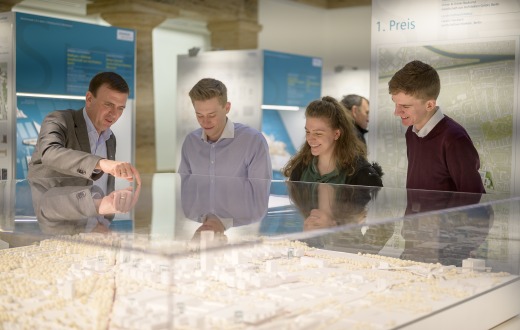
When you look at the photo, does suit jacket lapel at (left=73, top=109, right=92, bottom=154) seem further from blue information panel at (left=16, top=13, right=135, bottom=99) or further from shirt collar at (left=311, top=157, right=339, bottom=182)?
blue information panel at (left=16, top=13, right=135, bottom=99)

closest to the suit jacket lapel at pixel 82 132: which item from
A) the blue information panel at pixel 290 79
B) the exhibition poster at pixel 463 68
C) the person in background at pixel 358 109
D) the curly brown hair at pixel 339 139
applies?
the curly brown hair at pixel 339 139

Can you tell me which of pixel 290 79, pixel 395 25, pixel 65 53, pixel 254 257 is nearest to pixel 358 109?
pixel 395 25

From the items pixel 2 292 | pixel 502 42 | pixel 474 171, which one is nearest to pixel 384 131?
pixel 502 42

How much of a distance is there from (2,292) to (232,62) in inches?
349

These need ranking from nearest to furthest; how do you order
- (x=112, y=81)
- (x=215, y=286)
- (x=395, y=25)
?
(x=215, y=286)
(x=112, y=81)
(x=395, y=25)

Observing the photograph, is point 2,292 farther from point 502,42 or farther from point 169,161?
point 169,161

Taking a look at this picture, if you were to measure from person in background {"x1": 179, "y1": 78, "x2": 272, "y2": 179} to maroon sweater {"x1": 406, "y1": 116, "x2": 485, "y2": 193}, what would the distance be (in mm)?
1240

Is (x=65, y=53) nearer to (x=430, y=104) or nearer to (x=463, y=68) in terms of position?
(x=463, y=68)

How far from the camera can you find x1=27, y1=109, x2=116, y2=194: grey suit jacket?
4223 mm

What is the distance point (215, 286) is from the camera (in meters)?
2.75

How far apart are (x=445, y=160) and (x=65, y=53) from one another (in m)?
5.74

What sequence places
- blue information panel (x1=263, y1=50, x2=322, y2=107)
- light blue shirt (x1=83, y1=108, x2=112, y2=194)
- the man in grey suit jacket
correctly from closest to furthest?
the man in grey suit jacket < light blue shirt (x1=83, y1=108, x2=112, y2=194) < blue information panel (x1=263, y1=50, x2=322, y2=107)

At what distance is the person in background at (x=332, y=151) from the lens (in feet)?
15.9

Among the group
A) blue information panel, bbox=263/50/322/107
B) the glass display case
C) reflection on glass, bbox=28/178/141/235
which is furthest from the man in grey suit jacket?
blue information panel, bbox=263/50/322/107
